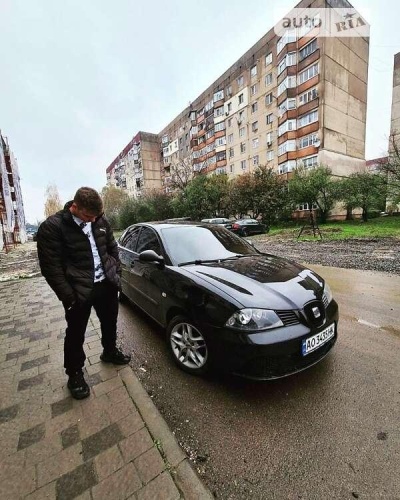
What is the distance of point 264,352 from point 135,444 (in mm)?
1149

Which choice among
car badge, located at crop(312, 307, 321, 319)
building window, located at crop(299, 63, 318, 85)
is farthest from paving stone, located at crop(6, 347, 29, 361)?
building window, located at crop(299, 63, 318, 85)

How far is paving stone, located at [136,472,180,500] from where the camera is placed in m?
1.48

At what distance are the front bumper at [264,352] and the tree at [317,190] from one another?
20798 millimetres

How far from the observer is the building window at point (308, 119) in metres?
25.9

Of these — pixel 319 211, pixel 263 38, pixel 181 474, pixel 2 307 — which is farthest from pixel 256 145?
pixel 181 474

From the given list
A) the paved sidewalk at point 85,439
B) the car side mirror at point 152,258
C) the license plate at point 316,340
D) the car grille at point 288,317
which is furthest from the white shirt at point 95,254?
the license plate at point 316,340

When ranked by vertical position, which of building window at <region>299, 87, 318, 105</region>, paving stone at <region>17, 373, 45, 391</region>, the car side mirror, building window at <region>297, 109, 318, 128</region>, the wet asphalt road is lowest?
the wet asphalt road

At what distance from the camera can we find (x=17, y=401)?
2.32 metres

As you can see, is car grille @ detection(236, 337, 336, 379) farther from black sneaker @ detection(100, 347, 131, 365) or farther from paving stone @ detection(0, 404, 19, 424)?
paving stone @ detection(0, 404, 19, 424)

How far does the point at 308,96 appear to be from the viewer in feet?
86.3

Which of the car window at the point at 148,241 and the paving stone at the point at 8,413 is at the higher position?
the car window at the point at 148,241

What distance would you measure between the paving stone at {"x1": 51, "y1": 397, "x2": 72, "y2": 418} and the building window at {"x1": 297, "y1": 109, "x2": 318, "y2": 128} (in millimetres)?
30383

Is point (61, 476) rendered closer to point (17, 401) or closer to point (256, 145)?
point (17, 401)

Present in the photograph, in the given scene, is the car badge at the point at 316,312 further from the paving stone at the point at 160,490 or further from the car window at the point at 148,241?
the car window at the point at 148,241
